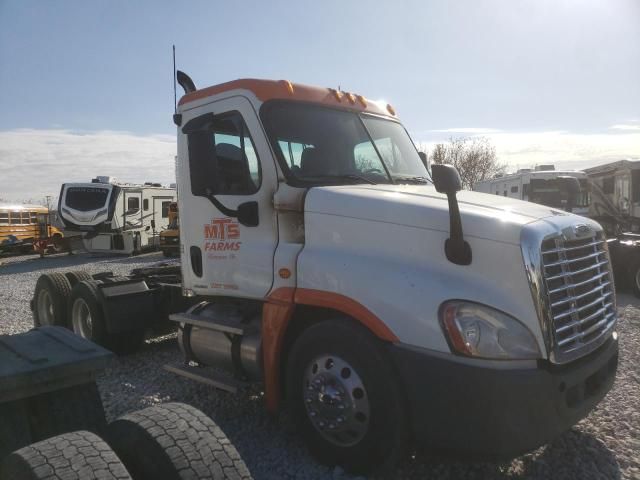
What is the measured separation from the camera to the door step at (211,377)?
3.90 metres

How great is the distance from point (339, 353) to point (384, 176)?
5.15 feet

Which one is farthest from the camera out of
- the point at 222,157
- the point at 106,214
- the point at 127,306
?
the point at 106,214

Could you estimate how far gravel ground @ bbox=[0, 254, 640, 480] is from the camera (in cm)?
337

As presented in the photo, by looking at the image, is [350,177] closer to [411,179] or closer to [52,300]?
[411,179]

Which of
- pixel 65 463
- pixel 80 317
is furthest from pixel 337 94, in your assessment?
pixel 80 317

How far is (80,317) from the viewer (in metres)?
6.40

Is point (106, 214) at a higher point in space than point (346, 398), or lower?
higher

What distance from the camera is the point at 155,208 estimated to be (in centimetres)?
2433

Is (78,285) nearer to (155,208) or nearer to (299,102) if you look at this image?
(299,102)

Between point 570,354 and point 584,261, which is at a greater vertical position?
point 584,261

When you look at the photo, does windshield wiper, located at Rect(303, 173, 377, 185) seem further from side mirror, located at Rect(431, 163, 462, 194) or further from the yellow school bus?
the yellow school bus

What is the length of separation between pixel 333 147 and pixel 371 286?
1424mm

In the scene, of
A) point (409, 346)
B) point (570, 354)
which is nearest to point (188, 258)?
point (409, 346)

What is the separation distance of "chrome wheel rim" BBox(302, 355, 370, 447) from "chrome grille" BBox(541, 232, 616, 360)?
1158 millimetres
